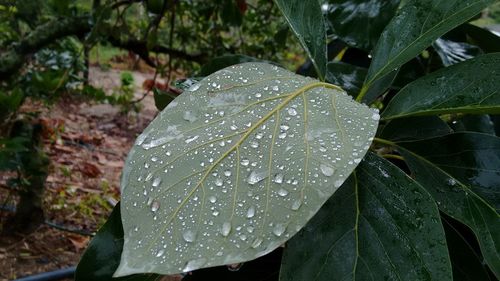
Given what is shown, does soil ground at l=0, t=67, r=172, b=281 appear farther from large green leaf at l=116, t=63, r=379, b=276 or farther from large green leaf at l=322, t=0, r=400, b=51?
large green leaf at l=116, t=63, r=379, b=276

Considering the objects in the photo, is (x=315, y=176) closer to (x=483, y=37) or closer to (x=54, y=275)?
(x=483, y=37)

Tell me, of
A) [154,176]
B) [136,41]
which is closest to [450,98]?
[154,176]

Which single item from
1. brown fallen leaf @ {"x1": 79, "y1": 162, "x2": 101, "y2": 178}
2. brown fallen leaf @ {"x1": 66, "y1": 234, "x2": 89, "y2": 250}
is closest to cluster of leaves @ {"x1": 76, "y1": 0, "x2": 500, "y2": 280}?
brown fallen leaf @ {"x1": 66, "y1": 234, "x2": 89, "y2": 250}

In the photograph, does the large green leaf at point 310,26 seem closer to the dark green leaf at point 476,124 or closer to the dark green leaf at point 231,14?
the dark green leaf at point 476,124

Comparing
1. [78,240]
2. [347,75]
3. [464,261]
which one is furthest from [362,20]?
[78,240]

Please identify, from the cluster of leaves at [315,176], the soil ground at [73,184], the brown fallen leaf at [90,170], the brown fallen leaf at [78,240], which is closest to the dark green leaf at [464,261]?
the cluster of leaves at [315,176]

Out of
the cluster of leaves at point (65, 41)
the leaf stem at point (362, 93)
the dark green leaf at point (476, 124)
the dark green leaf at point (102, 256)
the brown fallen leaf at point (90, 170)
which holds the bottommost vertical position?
the brown fallen leaf at point (90, 170)

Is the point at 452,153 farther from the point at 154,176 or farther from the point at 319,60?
the point at 154,176
